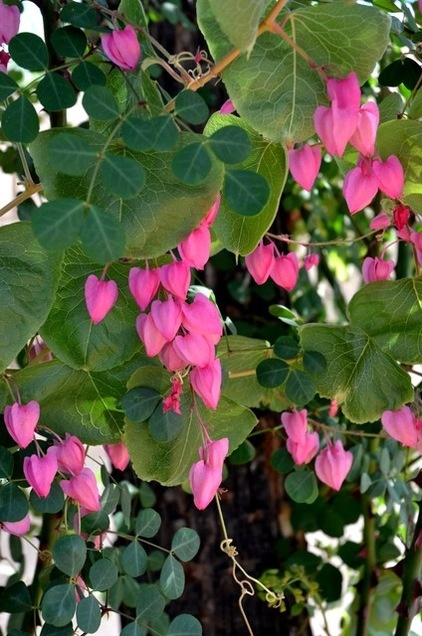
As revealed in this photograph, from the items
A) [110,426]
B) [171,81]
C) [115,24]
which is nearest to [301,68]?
[115,24]

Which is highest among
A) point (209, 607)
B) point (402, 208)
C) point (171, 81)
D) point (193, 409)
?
point (402, 208)

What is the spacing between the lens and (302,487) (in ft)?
4.10

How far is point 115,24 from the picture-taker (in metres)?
0.78

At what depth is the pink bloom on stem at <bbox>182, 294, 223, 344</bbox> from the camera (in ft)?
2.63

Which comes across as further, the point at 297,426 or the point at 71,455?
the point at 297,426

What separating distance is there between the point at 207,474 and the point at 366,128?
301 millimetres

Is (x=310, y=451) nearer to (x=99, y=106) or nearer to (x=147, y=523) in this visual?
(x=147, y=523)

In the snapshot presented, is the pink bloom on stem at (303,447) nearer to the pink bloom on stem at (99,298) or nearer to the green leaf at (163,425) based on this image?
the green leaf at (163,425)

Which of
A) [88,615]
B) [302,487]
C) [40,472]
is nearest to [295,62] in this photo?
[40,472]

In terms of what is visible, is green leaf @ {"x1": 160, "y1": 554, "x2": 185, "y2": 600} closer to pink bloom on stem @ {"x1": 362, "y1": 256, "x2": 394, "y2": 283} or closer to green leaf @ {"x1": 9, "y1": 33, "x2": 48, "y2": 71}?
pink bloom on stem @ {"x1": 362, "y1": 256, "x2": 394, "y2": 283}

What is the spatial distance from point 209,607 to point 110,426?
0.63 meters

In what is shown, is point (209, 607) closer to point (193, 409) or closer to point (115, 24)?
point (193, 409)

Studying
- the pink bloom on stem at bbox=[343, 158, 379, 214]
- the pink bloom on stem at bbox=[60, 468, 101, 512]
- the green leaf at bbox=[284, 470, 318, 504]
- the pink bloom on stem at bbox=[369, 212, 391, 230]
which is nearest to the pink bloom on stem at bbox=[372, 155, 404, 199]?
the pink bloom on stem at bbox=[343, 158, 379, 214]

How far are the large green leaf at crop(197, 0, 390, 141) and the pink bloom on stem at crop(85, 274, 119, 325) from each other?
169 millimetres
